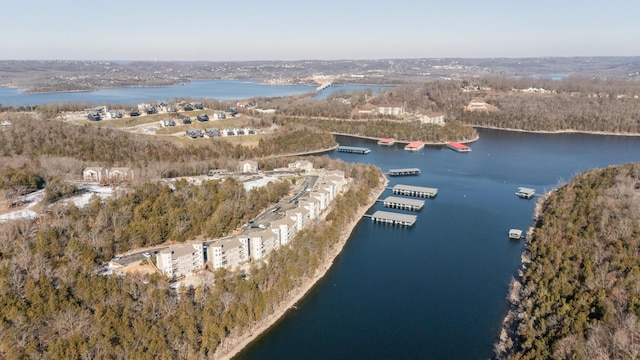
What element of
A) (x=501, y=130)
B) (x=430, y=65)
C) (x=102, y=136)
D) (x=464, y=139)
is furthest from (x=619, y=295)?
(x=430, y=65)

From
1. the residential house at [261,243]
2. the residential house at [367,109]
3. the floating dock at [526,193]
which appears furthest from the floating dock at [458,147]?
the residential house at [261,243]

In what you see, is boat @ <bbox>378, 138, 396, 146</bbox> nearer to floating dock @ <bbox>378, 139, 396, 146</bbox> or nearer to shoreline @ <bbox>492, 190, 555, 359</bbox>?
floating dock @ <bbox>378, 139, 396, 146</bbox>

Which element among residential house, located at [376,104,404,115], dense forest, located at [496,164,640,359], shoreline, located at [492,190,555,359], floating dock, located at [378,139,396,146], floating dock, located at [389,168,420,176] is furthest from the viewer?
residential house, located at [376,104,404,115]

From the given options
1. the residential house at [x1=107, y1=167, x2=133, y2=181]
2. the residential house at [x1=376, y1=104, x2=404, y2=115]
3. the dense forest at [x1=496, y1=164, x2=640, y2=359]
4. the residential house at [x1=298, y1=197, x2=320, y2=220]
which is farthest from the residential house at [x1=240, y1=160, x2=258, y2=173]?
the residential house at [x1=376, y1=104, x2=404, y2=115]

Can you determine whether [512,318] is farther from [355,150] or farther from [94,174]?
[355,150]

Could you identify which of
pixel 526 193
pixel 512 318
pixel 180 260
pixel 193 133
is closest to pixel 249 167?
pixel 193 133

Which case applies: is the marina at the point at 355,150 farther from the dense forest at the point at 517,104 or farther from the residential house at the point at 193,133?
the dense forest at the point at 517,104
